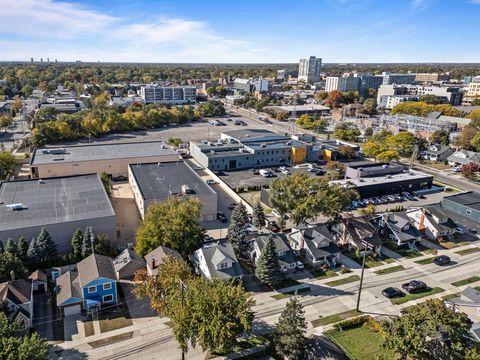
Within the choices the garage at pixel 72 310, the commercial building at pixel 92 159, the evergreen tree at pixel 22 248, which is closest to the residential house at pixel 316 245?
the garage at pixel 72 310

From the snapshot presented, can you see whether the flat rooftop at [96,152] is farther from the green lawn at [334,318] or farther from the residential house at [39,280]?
the green lawn at [334,318]

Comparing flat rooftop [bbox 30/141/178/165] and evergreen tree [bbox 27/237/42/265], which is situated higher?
flat rooftop [bbox 30/141/178/165]

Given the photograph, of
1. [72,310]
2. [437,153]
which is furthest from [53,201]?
[437,153]

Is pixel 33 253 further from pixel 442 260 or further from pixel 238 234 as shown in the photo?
pixel 442 260

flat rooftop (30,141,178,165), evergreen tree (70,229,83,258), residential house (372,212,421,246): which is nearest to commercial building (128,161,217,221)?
flat rooftop (30,141,178,165)

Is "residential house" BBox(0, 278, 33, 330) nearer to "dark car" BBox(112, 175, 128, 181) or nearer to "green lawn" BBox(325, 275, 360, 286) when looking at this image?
"green lawn" BBox(325, 275, 360, 286)

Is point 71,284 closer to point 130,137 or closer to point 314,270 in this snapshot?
point 314,270
